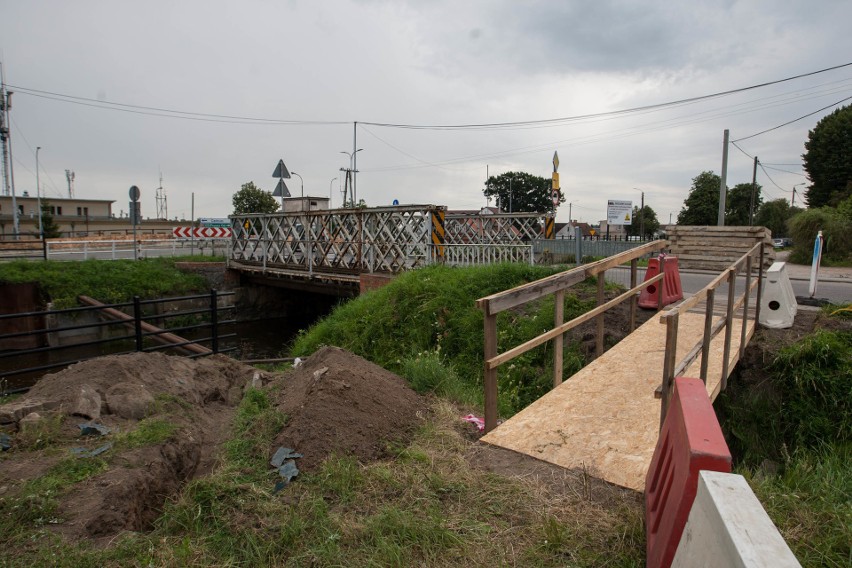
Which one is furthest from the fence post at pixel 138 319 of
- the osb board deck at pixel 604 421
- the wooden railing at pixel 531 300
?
the osb board deck at pixel 604 421

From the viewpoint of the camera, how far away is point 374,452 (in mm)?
3830

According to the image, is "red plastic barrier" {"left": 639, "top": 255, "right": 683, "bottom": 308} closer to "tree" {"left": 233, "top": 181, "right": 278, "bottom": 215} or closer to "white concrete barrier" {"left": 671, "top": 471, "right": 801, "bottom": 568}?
"white concrete barrier" {"left": 671, "top": 471, "right": 801, "bottom": 568}

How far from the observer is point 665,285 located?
829 centimetres

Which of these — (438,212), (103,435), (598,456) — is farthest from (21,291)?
(598,456)

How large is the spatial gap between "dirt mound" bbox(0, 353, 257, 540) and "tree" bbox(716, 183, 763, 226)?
6381 cm

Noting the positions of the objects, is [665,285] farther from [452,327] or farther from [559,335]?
[559,335]

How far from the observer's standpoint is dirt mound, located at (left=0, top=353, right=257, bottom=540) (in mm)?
3057

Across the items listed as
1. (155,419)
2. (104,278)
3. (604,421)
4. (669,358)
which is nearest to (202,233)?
(104,278)

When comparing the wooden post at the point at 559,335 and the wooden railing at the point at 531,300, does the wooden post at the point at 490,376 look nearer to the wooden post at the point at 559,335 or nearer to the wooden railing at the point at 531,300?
the wooden railing at the point at 531,300

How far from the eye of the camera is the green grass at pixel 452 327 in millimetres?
7664

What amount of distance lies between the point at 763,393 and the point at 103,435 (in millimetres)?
6754

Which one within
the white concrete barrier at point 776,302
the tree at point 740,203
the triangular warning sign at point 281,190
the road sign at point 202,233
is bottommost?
the white concrete barrier at point 776,302

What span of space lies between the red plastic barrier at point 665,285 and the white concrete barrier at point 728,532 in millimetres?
6938

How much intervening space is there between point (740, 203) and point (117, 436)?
2658 inches
